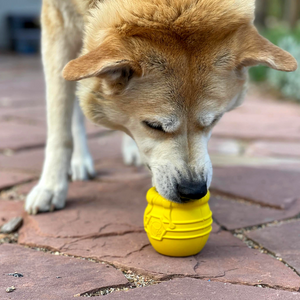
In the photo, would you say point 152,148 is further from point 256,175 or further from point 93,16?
point 256,175

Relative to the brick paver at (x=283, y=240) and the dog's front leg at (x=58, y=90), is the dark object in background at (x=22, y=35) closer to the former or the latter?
the dog's front leg at (x=58, y=90)

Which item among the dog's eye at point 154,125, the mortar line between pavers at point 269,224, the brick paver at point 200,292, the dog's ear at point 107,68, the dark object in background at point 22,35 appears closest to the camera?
the brick paver at point 200,292

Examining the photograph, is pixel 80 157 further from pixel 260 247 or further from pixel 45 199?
pixel 260 247

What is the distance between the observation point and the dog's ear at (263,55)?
213 cm

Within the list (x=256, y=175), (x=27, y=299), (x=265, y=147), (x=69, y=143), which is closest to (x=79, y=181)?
(x=69, y=143)

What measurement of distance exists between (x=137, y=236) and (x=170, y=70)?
0.82 metres

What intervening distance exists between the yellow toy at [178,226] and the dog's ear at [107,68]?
0.60 metres

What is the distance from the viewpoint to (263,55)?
7.16 ft

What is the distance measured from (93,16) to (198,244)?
1244mm

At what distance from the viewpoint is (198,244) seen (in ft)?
6.63

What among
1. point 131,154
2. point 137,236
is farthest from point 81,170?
point 137,236

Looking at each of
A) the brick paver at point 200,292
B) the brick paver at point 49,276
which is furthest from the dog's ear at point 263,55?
the brick paver at point 49,276

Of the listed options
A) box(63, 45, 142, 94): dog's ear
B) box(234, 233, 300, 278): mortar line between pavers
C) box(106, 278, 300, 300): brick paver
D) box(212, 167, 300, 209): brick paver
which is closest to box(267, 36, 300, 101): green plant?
box(212, 167, 300, 209): brick paver

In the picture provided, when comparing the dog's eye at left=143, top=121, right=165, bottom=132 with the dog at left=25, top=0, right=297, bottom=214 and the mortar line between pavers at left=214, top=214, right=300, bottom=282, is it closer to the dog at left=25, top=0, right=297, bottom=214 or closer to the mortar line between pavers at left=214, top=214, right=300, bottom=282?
the dog at left=25, top=0, right=297, bottom=214
